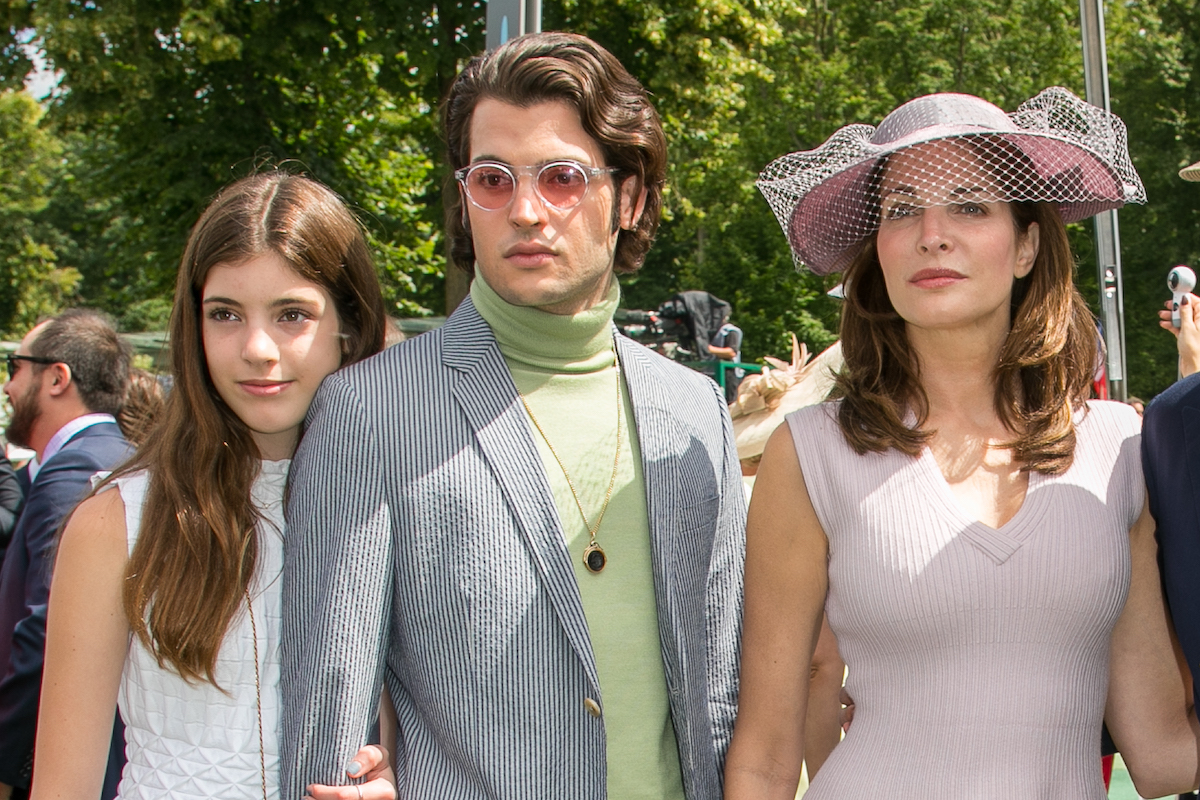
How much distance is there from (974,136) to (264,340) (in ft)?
4.69

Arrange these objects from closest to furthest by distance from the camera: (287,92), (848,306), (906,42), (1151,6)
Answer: (848,306) < (287,92) < (1151,6) < (906,42)

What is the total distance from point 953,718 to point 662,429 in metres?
0.77

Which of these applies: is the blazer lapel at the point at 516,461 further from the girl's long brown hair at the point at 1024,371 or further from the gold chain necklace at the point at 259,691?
the girl's long brown hair at the point at 1024,371

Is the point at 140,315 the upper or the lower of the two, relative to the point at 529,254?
upper

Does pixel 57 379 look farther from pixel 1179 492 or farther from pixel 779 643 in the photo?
pixel 1179 492

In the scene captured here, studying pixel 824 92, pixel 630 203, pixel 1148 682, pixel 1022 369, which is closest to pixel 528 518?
pixel 630 203

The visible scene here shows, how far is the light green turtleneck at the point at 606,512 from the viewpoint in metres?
2.05

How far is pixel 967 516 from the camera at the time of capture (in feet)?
7.07

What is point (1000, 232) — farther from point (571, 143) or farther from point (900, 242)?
point (571, 143)

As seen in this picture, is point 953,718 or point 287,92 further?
point 287,92

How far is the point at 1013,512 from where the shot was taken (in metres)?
2.17

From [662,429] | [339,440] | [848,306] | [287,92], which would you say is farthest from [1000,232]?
[287,92]

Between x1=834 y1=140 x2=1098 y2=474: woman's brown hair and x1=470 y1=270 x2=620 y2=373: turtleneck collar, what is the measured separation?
543 mm

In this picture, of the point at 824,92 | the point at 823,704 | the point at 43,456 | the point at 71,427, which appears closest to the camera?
the point at 823,704
